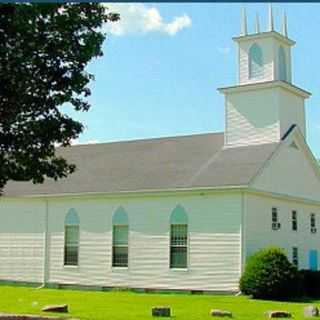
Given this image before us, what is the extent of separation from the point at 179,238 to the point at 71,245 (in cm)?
639

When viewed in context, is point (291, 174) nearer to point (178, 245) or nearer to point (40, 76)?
point (178, 245)

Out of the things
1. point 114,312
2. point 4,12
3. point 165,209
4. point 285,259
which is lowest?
point 114,312

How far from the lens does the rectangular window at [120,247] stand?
33.0m

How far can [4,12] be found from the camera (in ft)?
45.2

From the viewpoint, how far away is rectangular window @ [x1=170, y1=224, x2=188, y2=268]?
31094 mm

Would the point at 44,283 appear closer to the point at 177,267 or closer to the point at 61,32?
the point at 177,267

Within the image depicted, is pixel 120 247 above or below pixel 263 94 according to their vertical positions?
below

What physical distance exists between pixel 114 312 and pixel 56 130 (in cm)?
680

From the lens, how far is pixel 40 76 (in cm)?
1446

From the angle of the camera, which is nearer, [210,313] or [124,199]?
[210,313]

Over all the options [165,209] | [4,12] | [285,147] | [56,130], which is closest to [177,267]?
[165,209]

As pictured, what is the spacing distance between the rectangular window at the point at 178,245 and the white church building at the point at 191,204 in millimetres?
45

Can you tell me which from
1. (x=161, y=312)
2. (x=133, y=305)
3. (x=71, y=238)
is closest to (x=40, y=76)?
(x=161, y=312)

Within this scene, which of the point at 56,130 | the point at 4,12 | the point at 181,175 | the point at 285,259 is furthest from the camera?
the point at 181,175
